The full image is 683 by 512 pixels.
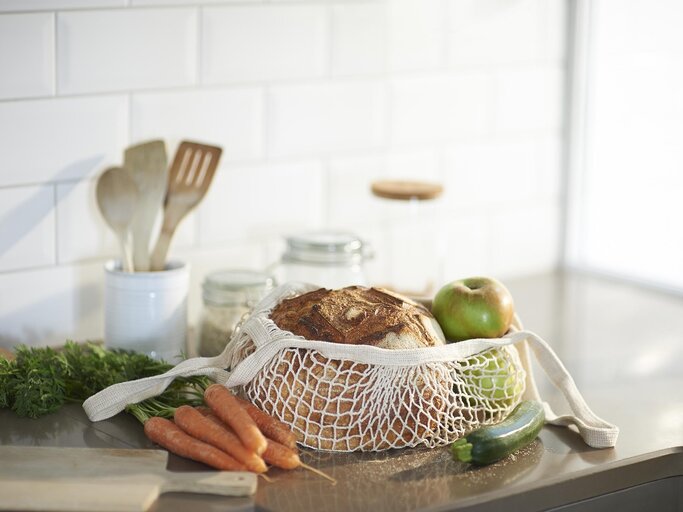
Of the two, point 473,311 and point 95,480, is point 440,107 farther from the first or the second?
point 95,480

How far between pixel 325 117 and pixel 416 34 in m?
0.23

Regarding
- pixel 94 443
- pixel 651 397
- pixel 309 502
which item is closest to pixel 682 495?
pixel 651 397

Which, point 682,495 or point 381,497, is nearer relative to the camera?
point 381,497

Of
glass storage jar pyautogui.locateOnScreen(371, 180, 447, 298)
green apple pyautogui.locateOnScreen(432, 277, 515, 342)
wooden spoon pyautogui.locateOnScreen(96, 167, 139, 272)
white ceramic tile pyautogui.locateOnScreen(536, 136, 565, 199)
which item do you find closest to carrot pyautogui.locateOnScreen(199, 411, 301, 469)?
green apple pyautogui.locateOnScreen(432, 277, 515, 342)

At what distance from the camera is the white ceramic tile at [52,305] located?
1531 mm

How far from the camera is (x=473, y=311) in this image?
52.3 inches

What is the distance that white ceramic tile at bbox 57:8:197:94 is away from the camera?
151 centimetres

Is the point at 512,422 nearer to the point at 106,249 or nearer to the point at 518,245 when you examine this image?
the point at 106,249

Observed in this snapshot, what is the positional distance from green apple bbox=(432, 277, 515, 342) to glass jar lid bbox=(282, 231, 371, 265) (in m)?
0.24

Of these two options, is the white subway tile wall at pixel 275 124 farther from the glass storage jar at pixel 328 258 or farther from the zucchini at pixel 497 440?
the zucchini at pixel 497 440

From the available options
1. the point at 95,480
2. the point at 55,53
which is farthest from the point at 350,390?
the point at 55,53

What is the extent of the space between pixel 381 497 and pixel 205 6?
84 cm

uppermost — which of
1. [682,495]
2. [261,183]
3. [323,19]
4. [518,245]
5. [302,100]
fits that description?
[323,19]

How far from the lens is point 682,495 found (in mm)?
1297
